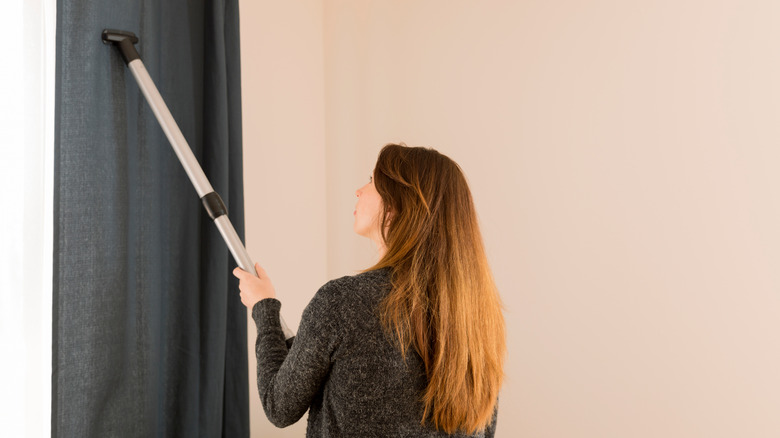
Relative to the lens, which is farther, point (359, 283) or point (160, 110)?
point (160, 110)

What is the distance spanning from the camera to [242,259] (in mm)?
1402

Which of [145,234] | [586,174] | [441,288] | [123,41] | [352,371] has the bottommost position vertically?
[352,371]

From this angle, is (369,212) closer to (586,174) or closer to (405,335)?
(405,335)

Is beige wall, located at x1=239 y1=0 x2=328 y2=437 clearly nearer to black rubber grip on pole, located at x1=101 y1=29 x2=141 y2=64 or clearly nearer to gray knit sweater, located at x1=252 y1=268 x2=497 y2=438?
black rubber grip on pole, located at x1=101 y1=29 x2=141 y2=64

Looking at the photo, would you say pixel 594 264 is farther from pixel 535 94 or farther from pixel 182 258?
pixel 182 258

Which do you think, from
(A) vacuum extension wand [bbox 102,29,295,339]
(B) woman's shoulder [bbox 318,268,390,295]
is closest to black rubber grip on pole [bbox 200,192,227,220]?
(A) vacuum extension wand [bbox 102,29,295,339]

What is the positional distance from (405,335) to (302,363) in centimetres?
18

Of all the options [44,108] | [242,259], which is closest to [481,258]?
[242,259]

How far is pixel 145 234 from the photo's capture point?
1635mm

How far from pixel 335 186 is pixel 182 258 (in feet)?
2.97

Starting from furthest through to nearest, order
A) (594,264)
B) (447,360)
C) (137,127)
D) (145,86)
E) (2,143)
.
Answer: (594,264) < (137,127) < (145,86) < (2,143) < (447,360)

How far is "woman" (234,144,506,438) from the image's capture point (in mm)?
1042

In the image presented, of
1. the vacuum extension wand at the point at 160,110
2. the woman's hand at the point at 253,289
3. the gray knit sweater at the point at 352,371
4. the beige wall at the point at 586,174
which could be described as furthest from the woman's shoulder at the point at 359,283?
the beige wall at the point at 586,174

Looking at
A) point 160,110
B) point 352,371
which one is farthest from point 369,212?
point 160,110
